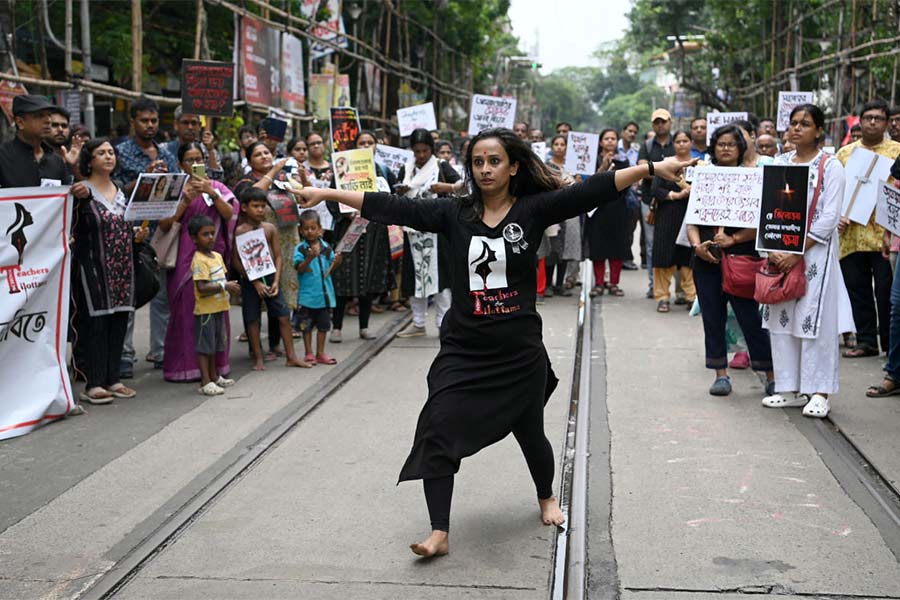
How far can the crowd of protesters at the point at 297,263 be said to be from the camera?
7113 mm

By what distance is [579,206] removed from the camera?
4.63m

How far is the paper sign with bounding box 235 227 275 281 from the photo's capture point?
8.51 m

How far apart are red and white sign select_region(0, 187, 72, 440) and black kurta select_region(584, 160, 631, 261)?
23.5 ft

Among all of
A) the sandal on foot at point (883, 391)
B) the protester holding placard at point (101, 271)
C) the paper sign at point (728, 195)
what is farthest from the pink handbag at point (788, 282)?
the protester holding placard at point (101, 271)

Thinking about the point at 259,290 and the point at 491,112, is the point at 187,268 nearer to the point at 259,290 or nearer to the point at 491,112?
the point at 259,290

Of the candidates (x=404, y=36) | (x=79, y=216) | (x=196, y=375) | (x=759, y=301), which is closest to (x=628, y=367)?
(x=759, y=301)

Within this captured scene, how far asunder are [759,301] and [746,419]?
2.60ft

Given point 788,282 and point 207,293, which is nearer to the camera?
point 788,282

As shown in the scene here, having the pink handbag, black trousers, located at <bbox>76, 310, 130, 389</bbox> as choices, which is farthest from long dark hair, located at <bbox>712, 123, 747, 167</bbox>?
black trousers, located at <bbox>76, 310, 130, 389</bbox>

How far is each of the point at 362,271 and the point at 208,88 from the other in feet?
8.26

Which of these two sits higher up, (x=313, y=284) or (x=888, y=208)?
(x=888, y=208)

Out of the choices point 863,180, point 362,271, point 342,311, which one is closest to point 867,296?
point 863,180

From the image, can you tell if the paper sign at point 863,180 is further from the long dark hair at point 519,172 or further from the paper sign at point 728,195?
the long dark hair at point 519,172

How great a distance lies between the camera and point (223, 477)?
5793mm
